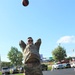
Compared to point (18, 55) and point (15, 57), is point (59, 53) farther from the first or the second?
point (15, 57)

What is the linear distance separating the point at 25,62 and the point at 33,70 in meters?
0.53

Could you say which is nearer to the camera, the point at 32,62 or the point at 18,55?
the point at 32,62

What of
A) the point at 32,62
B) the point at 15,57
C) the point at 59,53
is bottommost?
the point at 32,62

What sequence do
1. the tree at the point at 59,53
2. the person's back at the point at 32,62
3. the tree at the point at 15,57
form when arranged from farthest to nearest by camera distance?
the tree at the point at 59,53, the tree at the point at 15,57, the person's back at the point at 32,62

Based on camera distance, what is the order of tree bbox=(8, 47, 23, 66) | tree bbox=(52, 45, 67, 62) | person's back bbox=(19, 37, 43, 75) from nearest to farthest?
person's back bbox=(19, 37, 43, 75)
tree bbox=(8, 47, 23, 66)
tree bbox=(52, 45, 67, 62)

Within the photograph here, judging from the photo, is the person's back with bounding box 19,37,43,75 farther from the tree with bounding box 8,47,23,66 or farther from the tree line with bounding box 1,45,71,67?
the tree with bounding box 8,47,23,66

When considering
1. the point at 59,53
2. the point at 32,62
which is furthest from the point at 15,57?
the point at 32,62

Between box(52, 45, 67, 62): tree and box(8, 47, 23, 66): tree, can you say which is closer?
box(8, 47, 23, 66): tree

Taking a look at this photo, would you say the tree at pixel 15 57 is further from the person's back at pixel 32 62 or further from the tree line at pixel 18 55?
the person's back at pixel 32 62

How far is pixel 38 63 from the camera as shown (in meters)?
12.3

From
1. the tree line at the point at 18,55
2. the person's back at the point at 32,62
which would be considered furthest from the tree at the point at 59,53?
the person's back at the point at 32,62

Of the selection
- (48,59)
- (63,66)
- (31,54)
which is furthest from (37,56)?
(48,59)

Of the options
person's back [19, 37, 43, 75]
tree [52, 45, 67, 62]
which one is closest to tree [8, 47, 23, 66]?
tree [52, 45, 67, 62]

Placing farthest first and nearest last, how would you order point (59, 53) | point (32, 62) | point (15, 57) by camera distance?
1. point (59, 53)
2. point (15, 57)
3. point (32, 62)
